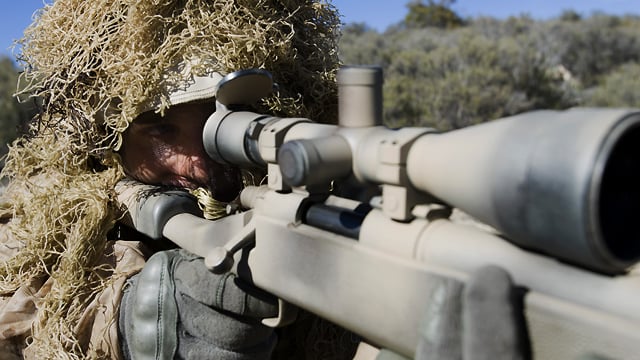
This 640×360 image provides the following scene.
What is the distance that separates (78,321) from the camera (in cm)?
151

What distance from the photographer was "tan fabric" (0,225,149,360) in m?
1.46

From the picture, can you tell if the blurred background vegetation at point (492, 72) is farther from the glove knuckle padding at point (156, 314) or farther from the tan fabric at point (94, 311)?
the glove knuckle padding at point (156, 314)

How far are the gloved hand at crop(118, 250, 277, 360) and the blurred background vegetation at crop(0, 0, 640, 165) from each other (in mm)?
10138

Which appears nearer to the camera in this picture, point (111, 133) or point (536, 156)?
point (536, 156)

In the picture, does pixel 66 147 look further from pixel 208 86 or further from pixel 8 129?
pixel 8 129

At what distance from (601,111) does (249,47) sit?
95 cm

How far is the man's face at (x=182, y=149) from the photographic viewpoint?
5.26 feet

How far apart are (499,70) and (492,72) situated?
35cm

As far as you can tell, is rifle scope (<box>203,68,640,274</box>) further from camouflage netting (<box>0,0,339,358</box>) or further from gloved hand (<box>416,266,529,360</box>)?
camouflage netting (<box>0,0,339,358</box>)

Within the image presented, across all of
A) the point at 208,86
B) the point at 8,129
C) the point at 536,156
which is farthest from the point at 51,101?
the point at 8,129

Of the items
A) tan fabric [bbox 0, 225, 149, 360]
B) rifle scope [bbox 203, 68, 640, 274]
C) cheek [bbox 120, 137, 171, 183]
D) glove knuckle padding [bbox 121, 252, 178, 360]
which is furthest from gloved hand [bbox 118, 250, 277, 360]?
rifle scope [bbox 203, 68, 640, 274]

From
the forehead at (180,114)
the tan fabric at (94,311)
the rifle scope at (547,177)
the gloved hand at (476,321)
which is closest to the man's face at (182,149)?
the forehead at (180,114)

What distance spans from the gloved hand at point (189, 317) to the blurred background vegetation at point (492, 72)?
1014 centimetres

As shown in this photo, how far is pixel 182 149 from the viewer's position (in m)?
1.62
